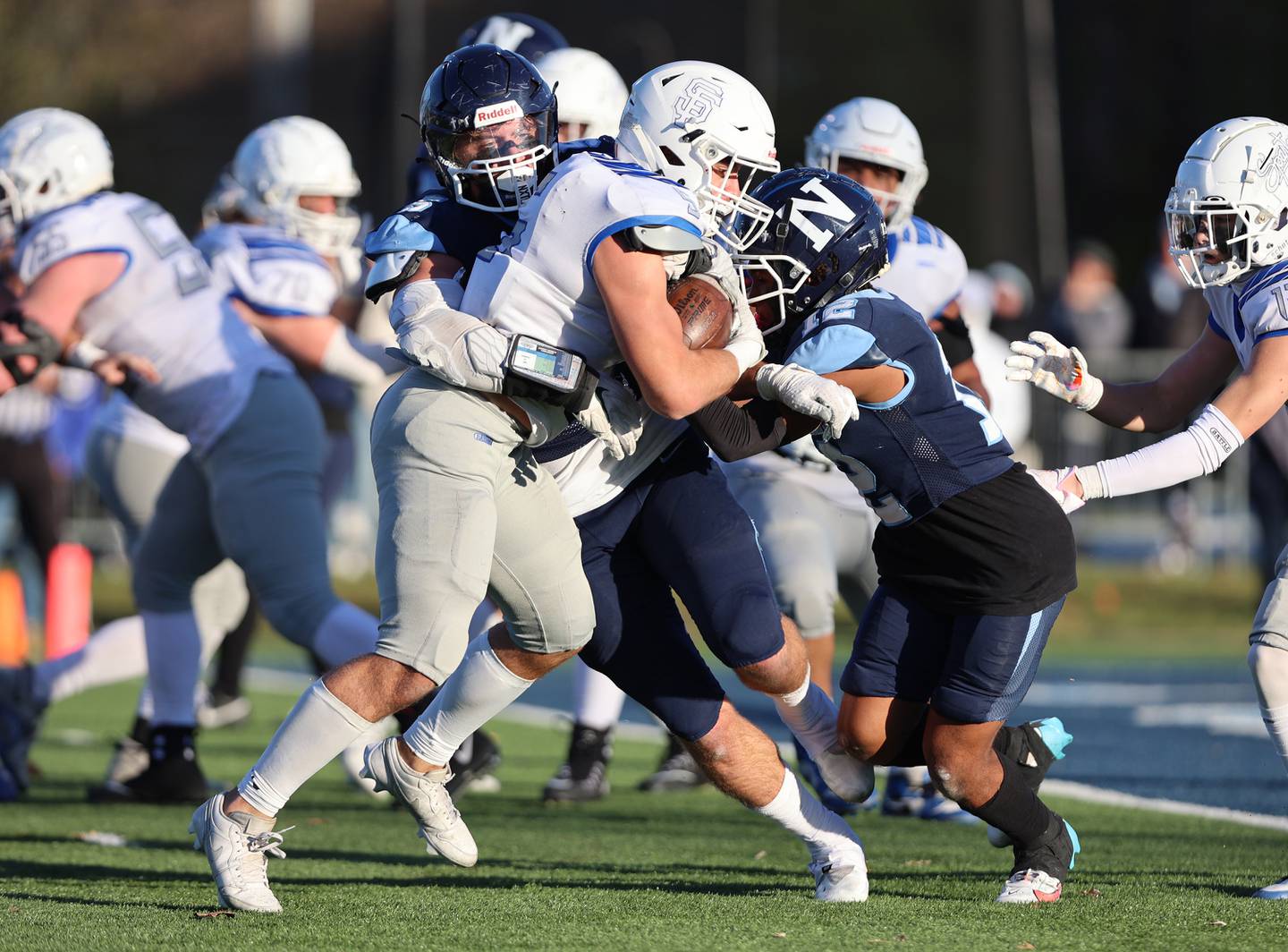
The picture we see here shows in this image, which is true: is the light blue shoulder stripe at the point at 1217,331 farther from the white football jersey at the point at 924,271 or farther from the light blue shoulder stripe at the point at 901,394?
the light blue shoulder stripe at the point at 901,394

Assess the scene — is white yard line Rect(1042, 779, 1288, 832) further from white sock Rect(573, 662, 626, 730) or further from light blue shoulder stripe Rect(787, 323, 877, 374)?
light blue shoulder stripe Rect(787, 323, 877, 374)

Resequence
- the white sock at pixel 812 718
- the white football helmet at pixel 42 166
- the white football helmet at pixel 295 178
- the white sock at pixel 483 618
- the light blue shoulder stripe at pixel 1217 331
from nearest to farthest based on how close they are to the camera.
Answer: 1. the white sock at pixel 812 718
2. the light blue shoulder stripe at pixel 1217 331
3. the white football helmet at pixel 42 166
4. the white sock at pixel 483 618
5. the white football helmet at pixel 295 178

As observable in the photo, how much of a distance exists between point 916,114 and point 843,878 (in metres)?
11.4

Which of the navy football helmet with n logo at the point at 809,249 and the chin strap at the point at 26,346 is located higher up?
the navy football helmet with n logo at the point at 809,249

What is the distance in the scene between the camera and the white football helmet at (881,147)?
5.36 metres

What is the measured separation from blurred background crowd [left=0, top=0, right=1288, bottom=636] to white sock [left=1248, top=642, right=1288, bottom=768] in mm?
2385

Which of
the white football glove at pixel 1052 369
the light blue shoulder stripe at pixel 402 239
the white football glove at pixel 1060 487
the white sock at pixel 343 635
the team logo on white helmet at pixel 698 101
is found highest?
A: the team logo on white helmet at pixel 698 101

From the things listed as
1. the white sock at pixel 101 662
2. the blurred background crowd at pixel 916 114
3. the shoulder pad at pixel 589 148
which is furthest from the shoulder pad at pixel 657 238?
the blurred background crowd at pixel 916 114

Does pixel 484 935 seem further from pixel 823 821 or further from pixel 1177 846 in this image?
pixel 1177 846

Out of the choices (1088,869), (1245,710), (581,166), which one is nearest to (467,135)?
(581,166)

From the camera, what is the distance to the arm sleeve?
3.94 m

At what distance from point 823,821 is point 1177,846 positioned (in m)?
1.26

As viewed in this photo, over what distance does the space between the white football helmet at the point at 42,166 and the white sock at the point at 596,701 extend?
6.88 ft

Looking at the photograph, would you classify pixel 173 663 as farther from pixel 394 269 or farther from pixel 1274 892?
pixel 1274 892
